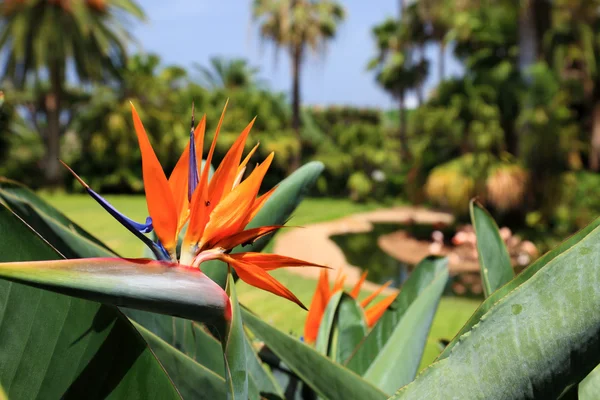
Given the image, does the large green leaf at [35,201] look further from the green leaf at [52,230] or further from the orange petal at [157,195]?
the orange petal at [157,195]

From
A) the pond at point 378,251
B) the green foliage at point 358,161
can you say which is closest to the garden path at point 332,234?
the pond at point 378,251

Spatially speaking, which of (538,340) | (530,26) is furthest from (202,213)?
(530,26)

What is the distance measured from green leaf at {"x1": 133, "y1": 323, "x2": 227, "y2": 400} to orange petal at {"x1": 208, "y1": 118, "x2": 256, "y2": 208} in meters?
0.16

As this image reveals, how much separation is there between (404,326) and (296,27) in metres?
13.4

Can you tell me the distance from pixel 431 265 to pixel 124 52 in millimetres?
14933

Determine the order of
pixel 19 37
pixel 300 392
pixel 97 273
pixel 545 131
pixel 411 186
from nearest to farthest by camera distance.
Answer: pixel 97 273, pixel 300 392, pixel 545 131, pixel 411 186, pixel 19 37

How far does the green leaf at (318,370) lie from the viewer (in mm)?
Result: 460

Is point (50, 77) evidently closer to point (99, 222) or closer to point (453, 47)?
point (99, 222)

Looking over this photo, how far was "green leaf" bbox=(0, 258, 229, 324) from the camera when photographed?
28 centimetres

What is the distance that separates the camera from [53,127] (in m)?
13.6

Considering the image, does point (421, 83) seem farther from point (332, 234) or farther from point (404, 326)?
point (404, 326)

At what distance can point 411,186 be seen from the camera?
8.60 meters

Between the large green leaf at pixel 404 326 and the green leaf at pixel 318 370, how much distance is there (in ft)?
0.41

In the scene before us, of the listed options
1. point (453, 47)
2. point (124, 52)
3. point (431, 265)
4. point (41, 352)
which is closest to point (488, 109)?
point (453, 47)
